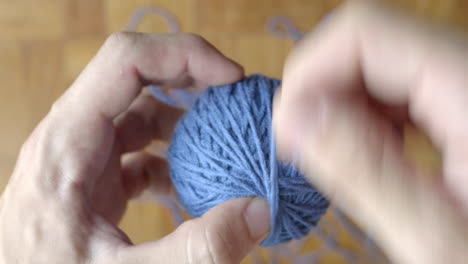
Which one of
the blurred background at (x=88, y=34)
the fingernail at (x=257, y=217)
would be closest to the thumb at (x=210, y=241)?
the fingernail at (x=257, y=217)

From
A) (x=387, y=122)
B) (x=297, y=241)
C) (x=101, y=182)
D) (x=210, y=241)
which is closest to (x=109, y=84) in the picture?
(x=101, y=182)

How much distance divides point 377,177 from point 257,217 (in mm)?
216

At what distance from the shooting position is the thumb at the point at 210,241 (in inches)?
17.3

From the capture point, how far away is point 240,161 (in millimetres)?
496

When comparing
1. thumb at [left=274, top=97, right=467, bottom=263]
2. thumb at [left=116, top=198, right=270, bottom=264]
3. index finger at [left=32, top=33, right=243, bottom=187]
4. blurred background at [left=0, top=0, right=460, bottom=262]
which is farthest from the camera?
blurred background at [left=0, top=0, right=460, bottom=262]

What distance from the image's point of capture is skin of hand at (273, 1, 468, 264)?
0.29m

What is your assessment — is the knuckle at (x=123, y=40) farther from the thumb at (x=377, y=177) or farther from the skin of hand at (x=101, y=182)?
the thumb at (x=377, y=177)

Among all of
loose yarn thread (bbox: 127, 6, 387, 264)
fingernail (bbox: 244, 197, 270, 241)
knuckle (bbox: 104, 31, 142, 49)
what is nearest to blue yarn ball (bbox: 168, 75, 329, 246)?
fingernail (bbox: 244, 197, 270, 241)

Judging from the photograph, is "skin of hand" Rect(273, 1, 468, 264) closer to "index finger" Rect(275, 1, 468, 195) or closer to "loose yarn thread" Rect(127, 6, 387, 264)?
"index finger" Rect(275, 1, 468, 195)

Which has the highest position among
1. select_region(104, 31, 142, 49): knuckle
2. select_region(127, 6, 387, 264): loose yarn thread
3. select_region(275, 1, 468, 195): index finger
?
select_region(275, 1, 468, 195): index finger

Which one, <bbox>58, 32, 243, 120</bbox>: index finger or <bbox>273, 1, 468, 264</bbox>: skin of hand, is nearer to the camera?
<bbox>273, 1, 468, 264</bbox>: skin of hand

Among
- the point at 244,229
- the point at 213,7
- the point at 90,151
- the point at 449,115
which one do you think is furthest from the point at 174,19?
the point at 449,115

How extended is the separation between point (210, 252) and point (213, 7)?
54 centimetres

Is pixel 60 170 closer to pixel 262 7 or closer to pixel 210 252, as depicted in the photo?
pixel 210 252
